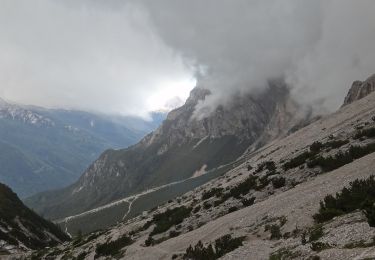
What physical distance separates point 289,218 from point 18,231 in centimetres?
12197

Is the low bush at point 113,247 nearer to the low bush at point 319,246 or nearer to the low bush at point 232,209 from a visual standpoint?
the low bush at point 232,209

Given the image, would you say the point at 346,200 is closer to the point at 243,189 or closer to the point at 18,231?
the point at 243,189

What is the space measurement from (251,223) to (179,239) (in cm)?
921

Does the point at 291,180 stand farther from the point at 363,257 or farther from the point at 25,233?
the point at 25,233

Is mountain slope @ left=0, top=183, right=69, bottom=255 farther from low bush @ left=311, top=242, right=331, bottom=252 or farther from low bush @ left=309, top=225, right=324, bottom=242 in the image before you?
low bush @ left=311, top=242, right=331, bottom=252

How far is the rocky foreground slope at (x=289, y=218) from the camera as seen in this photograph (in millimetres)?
25469

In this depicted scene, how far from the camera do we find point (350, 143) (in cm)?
5328

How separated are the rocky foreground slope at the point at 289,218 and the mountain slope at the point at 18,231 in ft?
223

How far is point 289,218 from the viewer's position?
109 feet

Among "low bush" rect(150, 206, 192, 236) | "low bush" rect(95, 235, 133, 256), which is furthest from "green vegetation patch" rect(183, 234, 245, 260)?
"low bush" rect(95, 235, 133, 256)

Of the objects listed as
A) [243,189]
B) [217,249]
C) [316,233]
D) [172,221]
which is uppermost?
[243,189]

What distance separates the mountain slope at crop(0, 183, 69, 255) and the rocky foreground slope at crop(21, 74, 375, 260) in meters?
68.1

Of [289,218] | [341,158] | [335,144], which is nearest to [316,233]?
[289,218]

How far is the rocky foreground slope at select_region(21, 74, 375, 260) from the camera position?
25.5 meters
